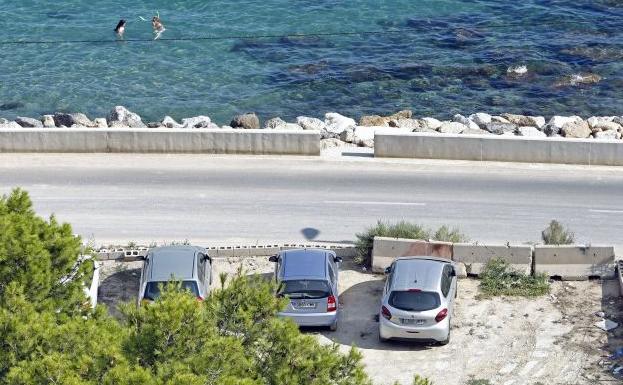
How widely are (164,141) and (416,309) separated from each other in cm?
1334

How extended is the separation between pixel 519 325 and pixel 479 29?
106 feet

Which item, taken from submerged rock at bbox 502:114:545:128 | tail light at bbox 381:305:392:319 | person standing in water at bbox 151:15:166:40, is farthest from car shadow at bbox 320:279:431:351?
person standing in water at bbox 151:15:166:40

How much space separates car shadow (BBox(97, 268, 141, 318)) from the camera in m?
26.7

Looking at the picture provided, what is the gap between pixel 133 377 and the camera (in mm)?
14422

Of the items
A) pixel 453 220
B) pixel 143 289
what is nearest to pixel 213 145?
pixel 453 220

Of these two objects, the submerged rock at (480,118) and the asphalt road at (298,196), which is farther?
the submerged rock at (480,118)

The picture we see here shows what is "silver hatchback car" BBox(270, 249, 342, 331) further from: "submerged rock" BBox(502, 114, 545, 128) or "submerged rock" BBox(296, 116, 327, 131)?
"submerged rock" BBox(502, 114, 545, 128)

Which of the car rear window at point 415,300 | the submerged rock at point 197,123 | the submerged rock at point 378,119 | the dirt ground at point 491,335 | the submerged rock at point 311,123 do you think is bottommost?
the dirt ground at point 491,335

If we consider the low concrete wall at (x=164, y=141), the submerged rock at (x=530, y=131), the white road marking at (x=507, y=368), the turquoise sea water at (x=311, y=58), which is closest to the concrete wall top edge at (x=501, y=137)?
the low concrete wall at (x=164, y=141)

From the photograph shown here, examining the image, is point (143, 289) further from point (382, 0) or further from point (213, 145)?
point (382, 0)

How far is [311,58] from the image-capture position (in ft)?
175

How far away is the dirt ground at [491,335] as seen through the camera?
23.9 m

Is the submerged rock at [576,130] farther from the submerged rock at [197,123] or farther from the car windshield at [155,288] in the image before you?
the car windshield at [155,288]

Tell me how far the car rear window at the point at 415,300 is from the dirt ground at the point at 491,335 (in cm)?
106
